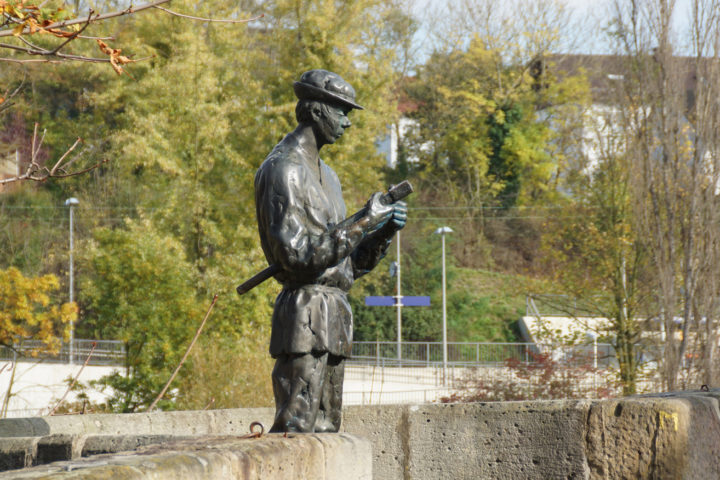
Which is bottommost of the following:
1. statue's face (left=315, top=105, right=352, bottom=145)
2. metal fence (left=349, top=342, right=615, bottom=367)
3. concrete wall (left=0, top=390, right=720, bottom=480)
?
metal fence (left=349, top=342, right=615, bottom=367)

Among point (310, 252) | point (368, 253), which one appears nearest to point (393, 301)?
point (368, 253)

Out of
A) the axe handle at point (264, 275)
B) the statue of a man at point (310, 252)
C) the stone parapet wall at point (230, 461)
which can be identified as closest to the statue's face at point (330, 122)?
the statue of a man at point (310, 252)

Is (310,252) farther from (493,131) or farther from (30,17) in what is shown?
(493,131)

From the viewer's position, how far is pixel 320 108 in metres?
4.40

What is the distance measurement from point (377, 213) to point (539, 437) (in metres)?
1.88

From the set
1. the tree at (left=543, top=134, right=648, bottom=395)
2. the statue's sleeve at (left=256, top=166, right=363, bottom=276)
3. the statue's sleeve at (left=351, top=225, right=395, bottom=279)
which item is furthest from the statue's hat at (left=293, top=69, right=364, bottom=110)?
the tree at (left=543, top=134, right=648, bottom=395)

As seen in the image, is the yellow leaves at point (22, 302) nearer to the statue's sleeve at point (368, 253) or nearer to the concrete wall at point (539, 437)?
the concrete wall at point (539, 437)

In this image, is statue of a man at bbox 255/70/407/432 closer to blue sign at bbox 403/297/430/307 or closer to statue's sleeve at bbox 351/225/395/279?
statue's sleeve at bbox 351/225/395/279

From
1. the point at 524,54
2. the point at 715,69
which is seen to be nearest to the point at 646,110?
the point at 715,69

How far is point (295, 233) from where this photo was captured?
407 centimetres

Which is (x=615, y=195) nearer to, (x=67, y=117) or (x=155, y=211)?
(x=155, y=211)

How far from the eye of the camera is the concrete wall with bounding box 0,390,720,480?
4828 mm

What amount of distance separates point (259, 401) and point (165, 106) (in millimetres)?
11951

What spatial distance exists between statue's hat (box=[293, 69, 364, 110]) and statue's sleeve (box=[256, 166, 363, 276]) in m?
0.40
